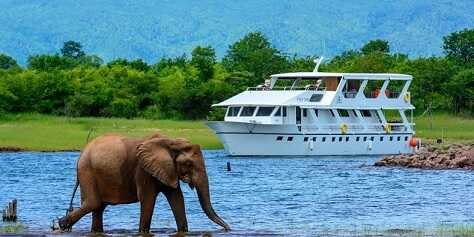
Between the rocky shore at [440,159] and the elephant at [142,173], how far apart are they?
3352 cm

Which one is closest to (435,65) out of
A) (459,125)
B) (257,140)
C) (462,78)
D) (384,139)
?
(462,78)

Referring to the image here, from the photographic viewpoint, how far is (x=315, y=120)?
77812 millimetres

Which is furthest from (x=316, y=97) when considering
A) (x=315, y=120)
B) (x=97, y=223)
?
(x=97, y=223)

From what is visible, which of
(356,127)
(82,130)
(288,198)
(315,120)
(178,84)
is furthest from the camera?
(178,84)

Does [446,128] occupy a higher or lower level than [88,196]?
lower

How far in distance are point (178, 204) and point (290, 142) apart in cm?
4965

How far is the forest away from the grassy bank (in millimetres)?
3592

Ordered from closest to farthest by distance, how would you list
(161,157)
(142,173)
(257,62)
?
(161,157) < (142,173) < (257,62)

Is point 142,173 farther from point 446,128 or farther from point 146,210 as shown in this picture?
Answer: point 446,128

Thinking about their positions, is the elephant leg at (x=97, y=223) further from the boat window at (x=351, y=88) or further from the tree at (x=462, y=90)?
the tree at (x=462, y=90)

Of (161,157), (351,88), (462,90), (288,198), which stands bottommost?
(288,198)

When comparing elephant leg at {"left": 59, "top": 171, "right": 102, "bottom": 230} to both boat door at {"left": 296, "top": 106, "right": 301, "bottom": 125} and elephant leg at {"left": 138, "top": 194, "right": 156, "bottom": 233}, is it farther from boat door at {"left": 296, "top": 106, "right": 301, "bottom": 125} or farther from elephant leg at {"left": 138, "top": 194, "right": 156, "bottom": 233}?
boat door at {"left": 296, "top": 106, "right": 301, "bottom": 125}

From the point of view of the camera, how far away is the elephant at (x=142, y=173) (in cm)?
2633

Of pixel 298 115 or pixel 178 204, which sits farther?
pixel 298 115
